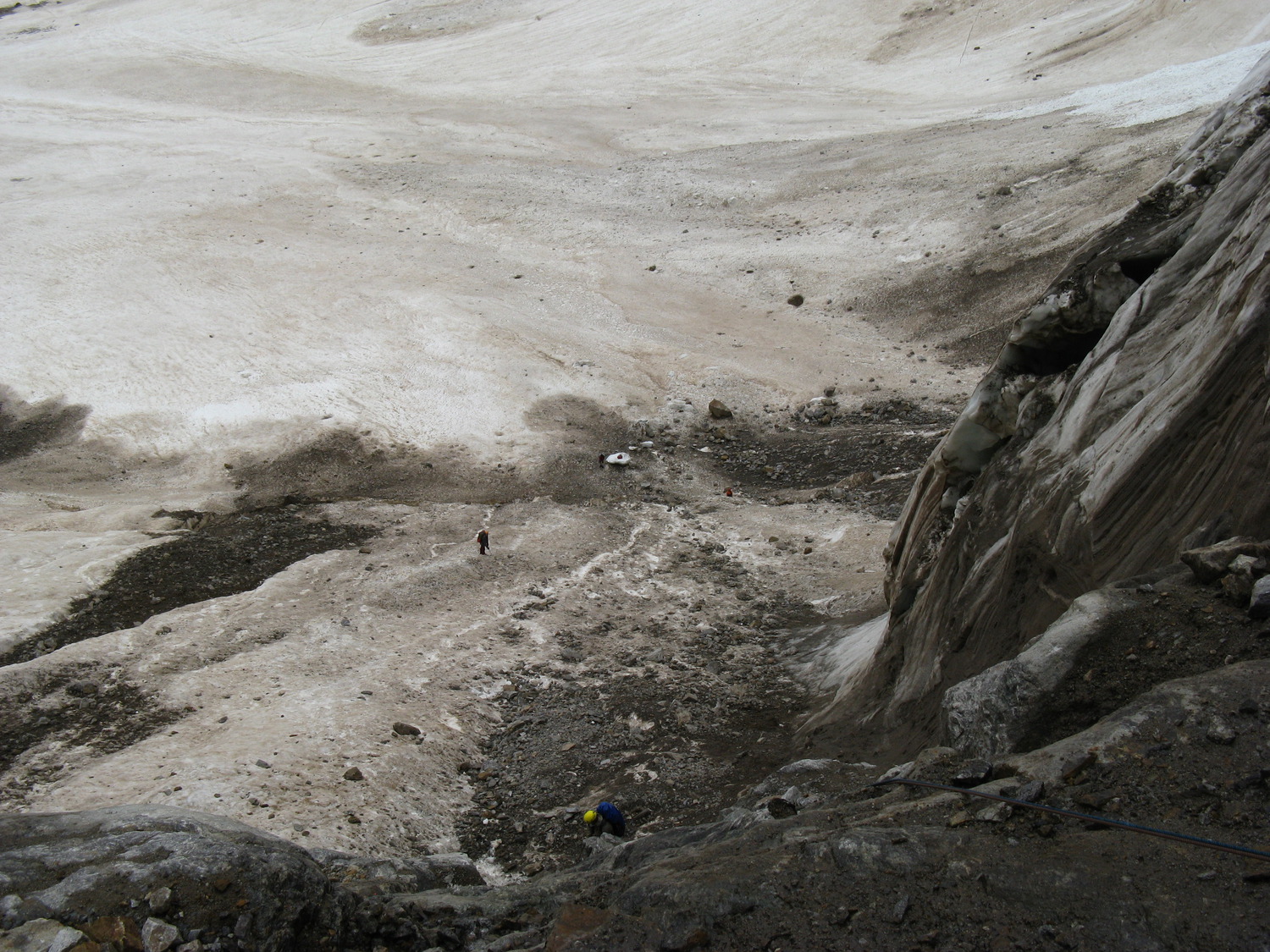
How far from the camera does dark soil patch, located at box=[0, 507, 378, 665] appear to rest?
1073cm

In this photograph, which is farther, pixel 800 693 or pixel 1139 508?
pixel 800 693

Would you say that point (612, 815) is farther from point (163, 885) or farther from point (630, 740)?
point (163, 885)

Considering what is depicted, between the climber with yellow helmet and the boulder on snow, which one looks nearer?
the boulder on snow

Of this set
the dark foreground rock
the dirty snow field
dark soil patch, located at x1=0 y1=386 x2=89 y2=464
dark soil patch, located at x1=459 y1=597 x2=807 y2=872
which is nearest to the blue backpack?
dark soil patch, located at x1=459 y1=597 x2=807 y2=872

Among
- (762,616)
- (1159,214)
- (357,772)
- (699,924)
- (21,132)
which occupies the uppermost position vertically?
(21,132)

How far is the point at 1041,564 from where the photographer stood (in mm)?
6875

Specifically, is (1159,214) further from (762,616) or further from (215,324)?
(215,324)

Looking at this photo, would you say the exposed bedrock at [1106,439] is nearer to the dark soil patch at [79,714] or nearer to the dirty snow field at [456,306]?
the dirty snow field at [456,306]

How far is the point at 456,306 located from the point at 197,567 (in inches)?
361

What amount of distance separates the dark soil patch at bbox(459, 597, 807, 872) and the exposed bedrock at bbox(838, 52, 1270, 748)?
133cm

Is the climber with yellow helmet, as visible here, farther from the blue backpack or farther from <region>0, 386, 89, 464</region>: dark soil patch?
<region>0, 386, 89, 464</region>: dark soil patch

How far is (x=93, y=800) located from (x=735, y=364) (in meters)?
13.7

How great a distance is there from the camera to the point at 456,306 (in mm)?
19938

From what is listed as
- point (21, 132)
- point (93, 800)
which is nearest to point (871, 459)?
point (93, 800)
